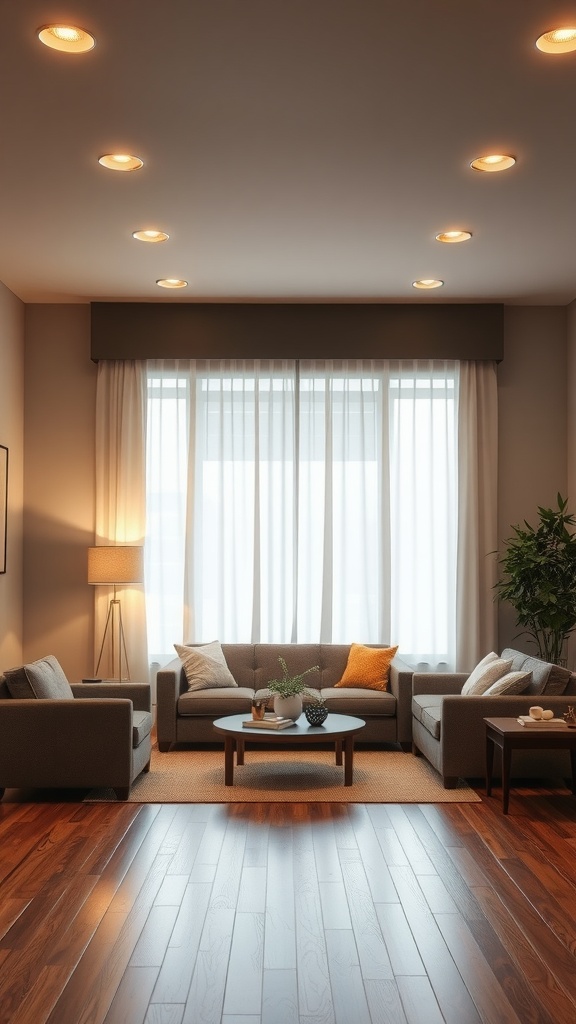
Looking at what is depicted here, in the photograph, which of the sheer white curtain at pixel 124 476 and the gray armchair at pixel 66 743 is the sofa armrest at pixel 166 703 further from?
the gray armchair at pixel 66 743

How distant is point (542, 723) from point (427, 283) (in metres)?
3.48

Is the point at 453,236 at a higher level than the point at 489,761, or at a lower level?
higher

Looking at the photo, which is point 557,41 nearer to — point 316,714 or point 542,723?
point 542,723

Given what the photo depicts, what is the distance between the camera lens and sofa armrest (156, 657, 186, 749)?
6762mm

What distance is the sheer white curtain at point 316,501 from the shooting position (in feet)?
25.8

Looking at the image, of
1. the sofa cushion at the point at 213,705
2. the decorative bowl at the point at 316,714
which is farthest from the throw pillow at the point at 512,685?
the sofa cushion at the point at 213,705

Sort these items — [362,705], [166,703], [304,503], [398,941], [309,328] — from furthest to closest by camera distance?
[304,503], [309,328], [362,705], [166,703], [398,941]

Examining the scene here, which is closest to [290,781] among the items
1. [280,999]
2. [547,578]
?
[547,578]

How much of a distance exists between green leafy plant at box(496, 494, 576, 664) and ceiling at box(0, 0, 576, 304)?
1.87 metres

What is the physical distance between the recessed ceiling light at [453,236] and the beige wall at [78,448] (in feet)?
6.41

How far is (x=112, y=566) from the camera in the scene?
7.19 m

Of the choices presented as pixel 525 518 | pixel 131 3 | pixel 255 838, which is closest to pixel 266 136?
pixel 131 3

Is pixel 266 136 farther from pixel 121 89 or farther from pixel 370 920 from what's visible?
pixel 370 920

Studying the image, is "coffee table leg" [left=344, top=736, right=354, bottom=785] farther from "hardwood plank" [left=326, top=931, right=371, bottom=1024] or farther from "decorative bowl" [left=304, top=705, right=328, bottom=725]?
"hardwood plank" [left=326, top=931, right=371, bottom=1024]
